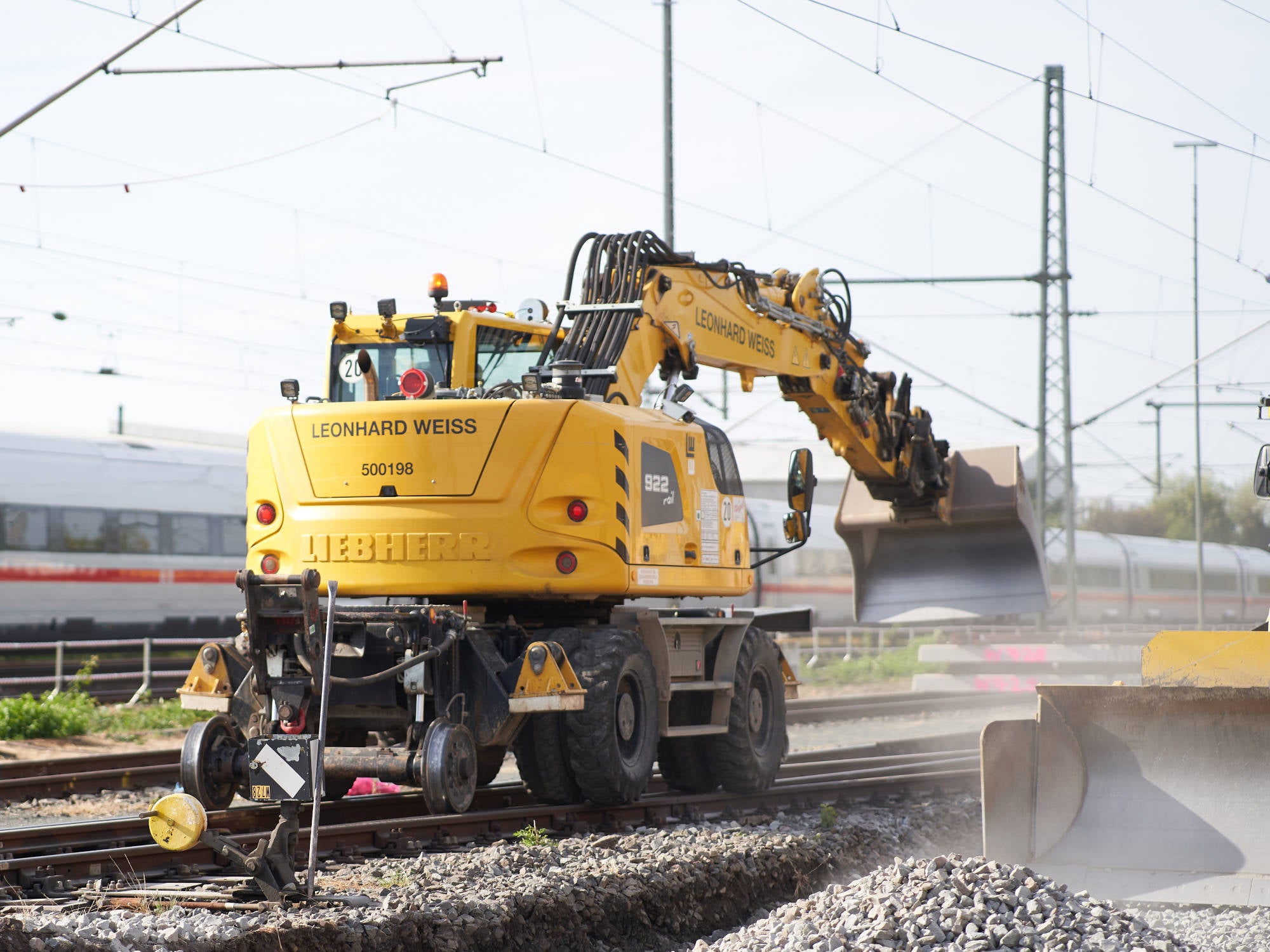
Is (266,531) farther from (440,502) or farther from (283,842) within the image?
(283,842)

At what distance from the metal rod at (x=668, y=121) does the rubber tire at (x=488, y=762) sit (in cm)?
1065

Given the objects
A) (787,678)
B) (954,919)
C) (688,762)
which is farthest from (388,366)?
(954,919)

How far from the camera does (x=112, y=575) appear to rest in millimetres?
24375

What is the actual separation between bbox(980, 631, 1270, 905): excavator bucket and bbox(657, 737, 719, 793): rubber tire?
3.49 metres

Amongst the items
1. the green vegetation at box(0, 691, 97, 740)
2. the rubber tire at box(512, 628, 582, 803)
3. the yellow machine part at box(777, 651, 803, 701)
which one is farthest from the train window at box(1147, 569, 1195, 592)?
the rubber tire at box(512, 628, 582, 803)

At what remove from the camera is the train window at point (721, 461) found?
10.7 m

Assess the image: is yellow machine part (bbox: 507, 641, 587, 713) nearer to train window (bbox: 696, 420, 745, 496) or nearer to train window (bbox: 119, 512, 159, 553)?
train window (bbox: 696, 420, 745, 496)

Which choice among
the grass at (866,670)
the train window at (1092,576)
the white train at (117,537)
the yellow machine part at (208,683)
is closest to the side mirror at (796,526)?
the yellow machine part at (208,683)

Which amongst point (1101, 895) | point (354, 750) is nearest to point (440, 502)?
point (354, 750)

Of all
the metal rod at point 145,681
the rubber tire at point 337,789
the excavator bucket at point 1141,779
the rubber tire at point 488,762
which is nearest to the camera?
the excavator bucket at point 1141,779

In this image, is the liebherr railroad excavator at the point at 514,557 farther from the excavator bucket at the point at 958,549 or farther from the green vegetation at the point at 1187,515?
the green vegetation at the point at 1187,515

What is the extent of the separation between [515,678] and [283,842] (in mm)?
2437

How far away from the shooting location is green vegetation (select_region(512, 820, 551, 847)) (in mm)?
8141

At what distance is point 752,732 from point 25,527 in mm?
16144
